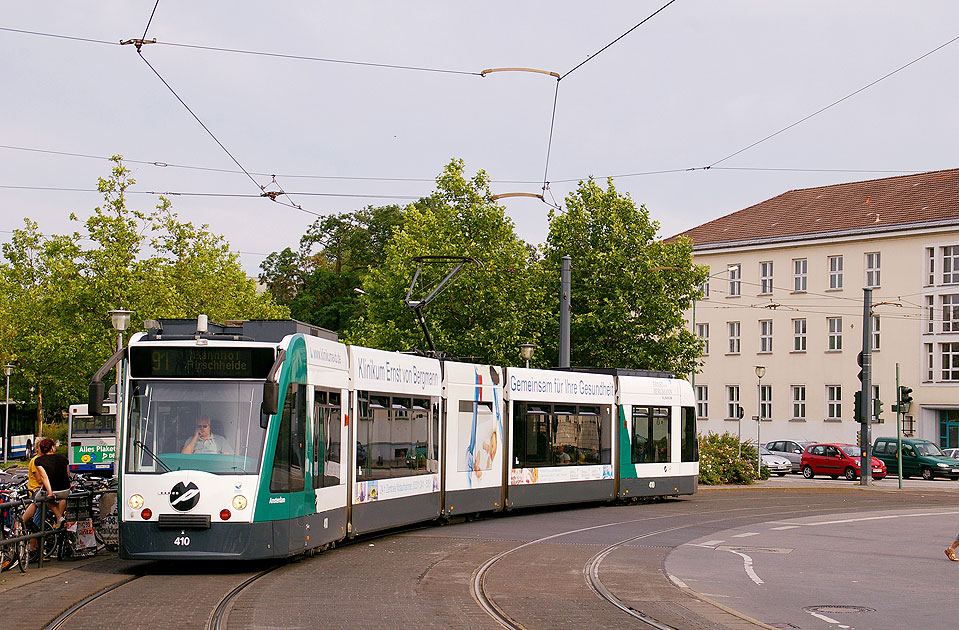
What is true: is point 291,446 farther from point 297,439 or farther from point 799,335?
point 799,335

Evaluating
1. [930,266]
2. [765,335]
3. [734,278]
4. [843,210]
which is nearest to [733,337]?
[765,335]

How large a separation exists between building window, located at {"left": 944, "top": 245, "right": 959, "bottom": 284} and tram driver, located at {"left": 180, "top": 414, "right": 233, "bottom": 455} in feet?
175

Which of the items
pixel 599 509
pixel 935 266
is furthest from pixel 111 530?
pixel 935 266

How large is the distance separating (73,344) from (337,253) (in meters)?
38.7

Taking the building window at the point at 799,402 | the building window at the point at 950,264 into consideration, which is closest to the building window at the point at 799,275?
the building window at the point at 799,402

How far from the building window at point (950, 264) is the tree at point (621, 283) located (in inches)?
826

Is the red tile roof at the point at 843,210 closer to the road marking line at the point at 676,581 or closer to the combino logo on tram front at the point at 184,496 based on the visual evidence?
the road marking line at the point at 676,581

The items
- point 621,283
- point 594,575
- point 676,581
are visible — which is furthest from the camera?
point 621,283

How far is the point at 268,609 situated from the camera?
11.3 metres

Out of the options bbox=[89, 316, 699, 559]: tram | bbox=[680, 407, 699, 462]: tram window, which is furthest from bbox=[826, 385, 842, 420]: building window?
bbox=[89, 316, 699, 559]: tram

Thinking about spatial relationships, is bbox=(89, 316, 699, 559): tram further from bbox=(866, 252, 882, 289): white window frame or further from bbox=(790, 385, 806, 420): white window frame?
bbox=(790, 385, 806, 420): white window frame

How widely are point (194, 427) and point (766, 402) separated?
57300 mm

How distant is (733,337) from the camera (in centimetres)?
6975

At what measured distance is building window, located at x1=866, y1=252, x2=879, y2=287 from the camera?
2484 inches
